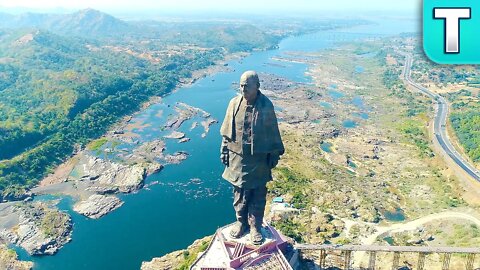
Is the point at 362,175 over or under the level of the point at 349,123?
under

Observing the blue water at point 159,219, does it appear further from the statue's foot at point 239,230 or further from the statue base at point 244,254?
the statue's foot at point 239,230

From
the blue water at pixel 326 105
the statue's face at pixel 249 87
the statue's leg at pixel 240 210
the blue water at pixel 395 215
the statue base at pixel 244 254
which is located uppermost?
the statue's face at pixel 249 87

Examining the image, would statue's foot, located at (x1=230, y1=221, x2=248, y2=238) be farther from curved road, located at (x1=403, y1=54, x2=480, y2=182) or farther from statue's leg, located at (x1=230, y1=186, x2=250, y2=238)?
curved road, located at (x1=403, y1=54, x2=480, y2=182)

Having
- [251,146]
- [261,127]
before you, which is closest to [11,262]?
[251,146]

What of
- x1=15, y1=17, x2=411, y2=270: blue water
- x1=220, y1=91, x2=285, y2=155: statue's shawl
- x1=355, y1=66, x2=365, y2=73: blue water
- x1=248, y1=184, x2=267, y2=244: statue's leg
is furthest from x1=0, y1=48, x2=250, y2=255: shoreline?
x1=355, y1=66, x2=365, y2=73: blue water

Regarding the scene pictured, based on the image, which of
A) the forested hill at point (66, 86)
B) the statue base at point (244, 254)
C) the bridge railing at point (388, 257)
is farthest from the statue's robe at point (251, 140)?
the forested hill at point (66, 86)

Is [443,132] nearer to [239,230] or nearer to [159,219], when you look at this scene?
[159,219]

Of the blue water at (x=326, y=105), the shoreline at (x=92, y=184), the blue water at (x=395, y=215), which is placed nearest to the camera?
the blue water at (x=395, y=215)
